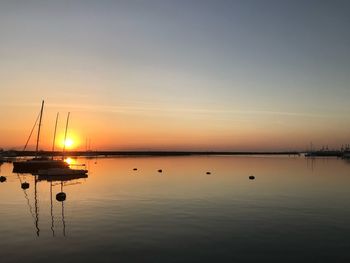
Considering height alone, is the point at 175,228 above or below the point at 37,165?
below

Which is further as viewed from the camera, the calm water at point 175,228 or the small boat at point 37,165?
the small boat at point 37,165

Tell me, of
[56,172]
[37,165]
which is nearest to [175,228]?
[56,172]

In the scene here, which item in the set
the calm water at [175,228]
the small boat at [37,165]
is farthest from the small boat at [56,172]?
the calm water at [175,228]

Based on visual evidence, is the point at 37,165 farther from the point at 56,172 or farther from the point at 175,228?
the point at 175,228

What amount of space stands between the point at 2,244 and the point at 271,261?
54.8 ft

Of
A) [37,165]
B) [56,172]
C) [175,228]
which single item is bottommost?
[175,228]

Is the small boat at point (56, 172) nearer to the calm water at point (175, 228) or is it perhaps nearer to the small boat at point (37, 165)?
the small boat at point (37, 165)

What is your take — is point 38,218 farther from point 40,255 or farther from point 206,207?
point 206,207

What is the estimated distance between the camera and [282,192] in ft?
174

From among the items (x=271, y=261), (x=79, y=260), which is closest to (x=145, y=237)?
(x=79, y=260)

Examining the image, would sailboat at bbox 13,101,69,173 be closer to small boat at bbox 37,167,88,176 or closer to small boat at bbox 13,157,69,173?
small boat at bbox 13,157,69,173

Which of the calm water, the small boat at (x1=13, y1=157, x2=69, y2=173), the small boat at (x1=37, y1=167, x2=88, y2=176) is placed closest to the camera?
the calm water

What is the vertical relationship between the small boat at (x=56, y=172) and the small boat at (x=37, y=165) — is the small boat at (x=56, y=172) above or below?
below

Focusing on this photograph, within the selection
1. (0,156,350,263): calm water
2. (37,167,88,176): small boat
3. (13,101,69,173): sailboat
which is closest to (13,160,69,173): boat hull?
(13,101,69,173): sailboat
